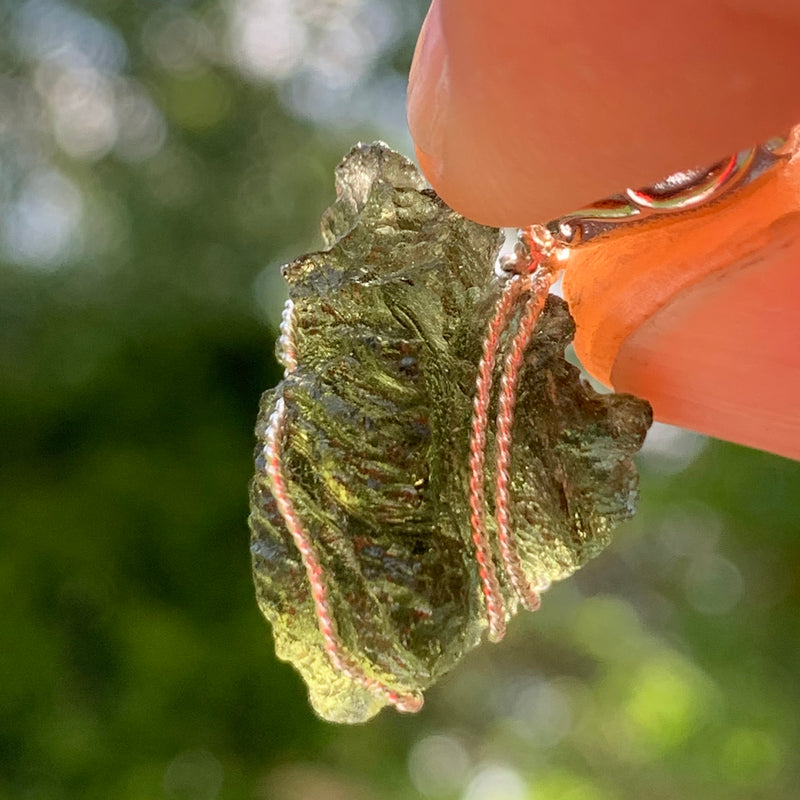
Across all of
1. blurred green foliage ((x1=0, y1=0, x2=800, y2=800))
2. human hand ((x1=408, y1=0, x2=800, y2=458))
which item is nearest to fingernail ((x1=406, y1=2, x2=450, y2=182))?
human hand ((x1=408, y1=0, x2=800, y2=458))

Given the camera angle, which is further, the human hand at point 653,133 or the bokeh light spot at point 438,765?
the bokeh light spot at point 438,765

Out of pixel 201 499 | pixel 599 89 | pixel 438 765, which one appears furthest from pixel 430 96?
pixel 438 765

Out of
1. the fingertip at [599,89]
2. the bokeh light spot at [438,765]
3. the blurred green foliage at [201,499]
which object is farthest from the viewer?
the bokeh light spot at [438,765]

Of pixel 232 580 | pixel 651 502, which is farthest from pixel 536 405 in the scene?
pixel 651 502

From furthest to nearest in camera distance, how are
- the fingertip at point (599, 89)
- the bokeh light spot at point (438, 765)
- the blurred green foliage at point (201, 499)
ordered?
the bokeh light spot at point (438, 765), the blurred green foliage at point (201, 499), the fingertip at point (599, 89)

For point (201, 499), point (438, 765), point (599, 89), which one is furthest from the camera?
point (438, 765)

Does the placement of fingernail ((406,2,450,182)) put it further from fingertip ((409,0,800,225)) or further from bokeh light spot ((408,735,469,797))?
bokeh light spot ((408,735,469,797))

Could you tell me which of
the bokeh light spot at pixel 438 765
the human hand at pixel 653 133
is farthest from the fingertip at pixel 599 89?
the bokeh light spot at pixel 438 765

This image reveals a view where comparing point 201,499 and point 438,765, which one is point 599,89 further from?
point 438,765

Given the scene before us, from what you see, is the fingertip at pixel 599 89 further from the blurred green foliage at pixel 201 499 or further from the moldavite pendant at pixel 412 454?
the blurred green foliage at pixel 201 499
